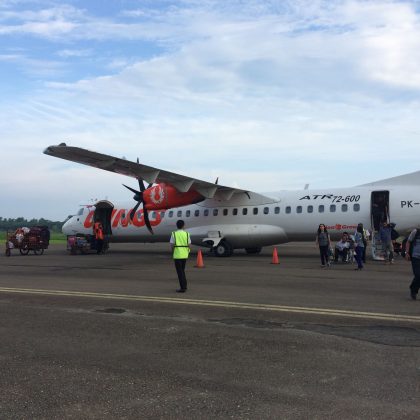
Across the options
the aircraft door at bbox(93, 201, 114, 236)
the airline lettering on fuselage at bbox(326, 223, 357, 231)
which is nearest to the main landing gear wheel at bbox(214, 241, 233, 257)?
the airline lettering on fuselage at bbox(326, 223, 357, 231)

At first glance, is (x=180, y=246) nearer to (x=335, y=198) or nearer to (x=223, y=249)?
(x=223, y=249)

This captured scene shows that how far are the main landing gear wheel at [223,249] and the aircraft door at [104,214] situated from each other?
7.10m

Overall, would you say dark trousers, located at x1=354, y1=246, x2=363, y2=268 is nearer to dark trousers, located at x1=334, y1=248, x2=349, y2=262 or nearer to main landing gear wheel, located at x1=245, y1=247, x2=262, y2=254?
dark trousers, located at x1=334, y1=248, x2=349, y2=262

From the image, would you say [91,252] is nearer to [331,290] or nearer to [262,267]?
[262,267]

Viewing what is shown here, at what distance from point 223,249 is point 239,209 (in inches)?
85.8

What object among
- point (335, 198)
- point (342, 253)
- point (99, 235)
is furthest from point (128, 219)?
point (342, 253)

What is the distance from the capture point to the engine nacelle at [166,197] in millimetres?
21875

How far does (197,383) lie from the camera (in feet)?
15.6

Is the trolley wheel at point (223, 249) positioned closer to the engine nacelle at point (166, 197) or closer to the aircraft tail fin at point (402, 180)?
the engine nacelle at point (166, 197)

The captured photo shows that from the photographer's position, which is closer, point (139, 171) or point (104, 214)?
point (139, 171)

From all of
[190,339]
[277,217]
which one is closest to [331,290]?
[190,339]

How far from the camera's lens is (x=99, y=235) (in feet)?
82.0

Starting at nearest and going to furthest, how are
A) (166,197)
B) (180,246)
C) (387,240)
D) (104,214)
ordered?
(180,246) < (387,240) < (166,197) < (104,214)

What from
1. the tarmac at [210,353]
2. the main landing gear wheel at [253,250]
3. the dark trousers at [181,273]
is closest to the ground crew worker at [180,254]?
the dark trousers at [181,273]
